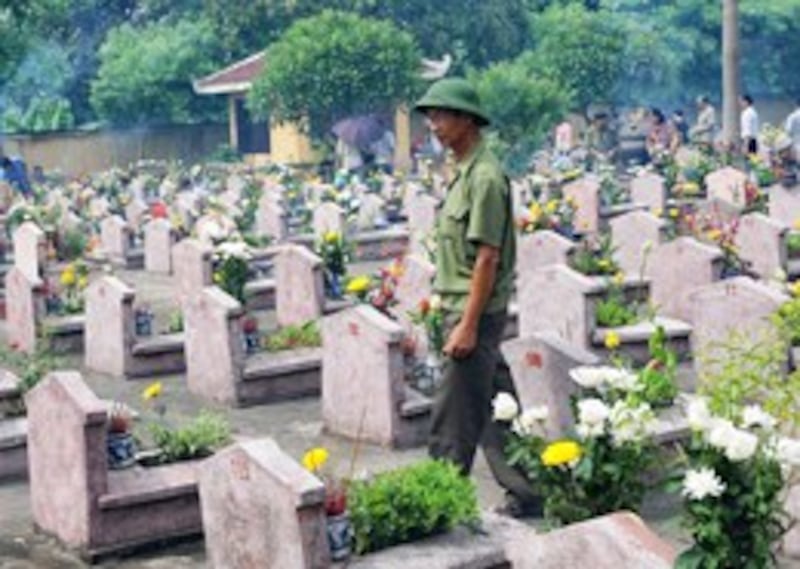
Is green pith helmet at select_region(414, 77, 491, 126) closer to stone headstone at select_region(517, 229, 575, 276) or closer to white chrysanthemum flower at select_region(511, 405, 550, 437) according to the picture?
white chrysanthemum flower at select_region(511, 405, 550, 437)

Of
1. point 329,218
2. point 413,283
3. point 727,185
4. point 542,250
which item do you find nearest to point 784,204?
point 727,185

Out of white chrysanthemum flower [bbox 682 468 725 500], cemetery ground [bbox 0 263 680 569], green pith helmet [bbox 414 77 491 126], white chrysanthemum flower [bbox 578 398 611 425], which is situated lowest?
cemetery ground [bbox 0 263 680 569]

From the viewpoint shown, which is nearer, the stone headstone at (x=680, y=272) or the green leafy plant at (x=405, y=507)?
the green leafy plant at (x=405, y=507)

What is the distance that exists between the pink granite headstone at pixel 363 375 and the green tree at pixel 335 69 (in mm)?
22255

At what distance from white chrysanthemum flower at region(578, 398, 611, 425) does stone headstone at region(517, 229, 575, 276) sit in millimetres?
8671

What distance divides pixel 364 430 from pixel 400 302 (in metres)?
3.18

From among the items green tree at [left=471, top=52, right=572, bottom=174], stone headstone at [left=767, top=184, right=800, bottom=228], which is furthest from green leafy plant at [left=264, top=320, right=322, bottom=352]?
green tree at [left=471, top=52, right=572, bottom=174]

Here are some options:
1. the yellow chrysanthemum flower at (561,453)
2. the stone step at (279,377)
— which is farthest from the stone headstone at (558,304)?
the yellow chrysanthemum flower at (561,453)

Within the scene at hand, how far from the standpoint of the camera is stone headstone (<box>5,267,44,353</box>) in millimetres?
14086

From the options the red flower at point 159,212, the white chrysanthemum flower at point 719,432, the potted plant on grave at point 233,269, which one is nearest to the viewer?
the white chrysanthemum flower at point 719,432

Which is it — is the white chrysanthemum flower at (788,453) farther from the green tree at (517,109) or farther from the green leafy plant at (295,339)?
the green tree at (517,109)

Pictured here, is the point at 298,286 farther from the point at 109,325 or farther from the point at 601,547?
the point at 601,547

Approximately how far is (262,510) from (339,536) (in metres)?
0.38

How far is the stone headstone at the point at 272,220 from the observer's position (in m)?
21.8
